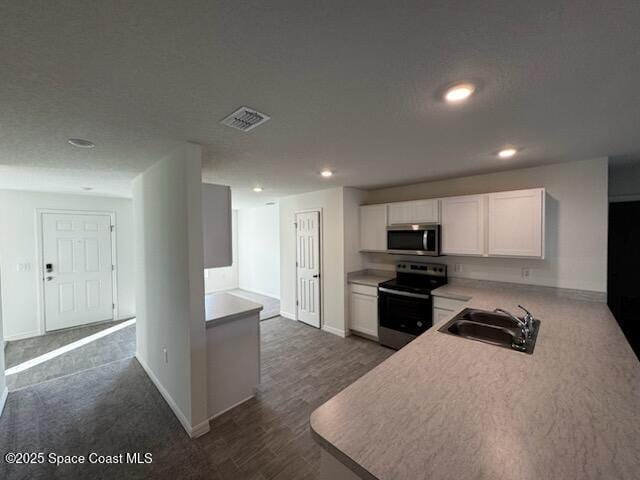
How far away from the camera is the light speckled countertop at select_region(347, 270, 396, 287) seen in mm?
3883

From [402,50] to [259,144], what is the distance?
53.6 inches

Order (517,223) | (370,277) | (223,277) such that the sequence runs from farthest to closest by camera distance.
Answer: (223,277) < (370,277) < (517,223)

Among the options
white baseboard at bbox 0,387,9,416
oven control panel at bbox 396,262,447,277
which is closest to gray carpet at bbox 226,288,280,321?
oven control panel at bbox 396,262,447,277

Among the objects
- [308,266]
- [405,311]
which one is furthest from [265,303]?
[405,311]

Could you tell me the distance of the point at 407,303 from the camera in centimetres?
335

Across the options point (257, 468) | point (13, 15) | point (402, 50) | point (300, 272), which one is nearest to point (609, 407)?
point (402, 50)

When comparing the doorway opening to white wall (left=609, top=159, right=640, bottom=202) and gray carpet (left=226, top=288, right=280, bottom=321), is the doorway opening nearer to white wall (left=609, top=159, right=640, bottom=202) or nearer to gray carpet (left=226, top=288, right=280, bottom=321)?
white wall (left=609, top=159, right=640, bottom=202)

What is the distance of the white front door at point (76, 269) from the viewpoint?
14.1 ft

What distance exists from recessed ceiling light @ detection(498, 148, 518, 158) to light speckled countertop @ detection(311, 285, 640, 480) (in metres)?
1.65

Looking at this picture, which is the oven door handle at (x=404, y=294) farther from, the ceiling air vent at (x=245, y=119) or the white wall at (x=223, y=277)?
the white wall at (x=223, y=277)

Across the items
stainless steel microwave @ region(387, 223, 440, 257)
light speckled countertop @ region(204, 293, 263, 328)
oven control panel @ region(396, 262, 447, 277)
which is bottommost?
light speckled countertop @ region(204, 293, 263, 328)

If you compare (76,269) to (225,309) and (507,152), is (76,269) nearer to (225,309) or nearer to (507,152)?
(225,309)

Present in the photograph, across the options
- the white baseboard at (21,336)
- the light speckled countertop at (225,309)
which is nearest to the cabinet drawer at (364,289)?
the light speckled countertop at (225,309)

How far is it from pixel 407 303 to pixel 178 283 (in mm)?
2747
